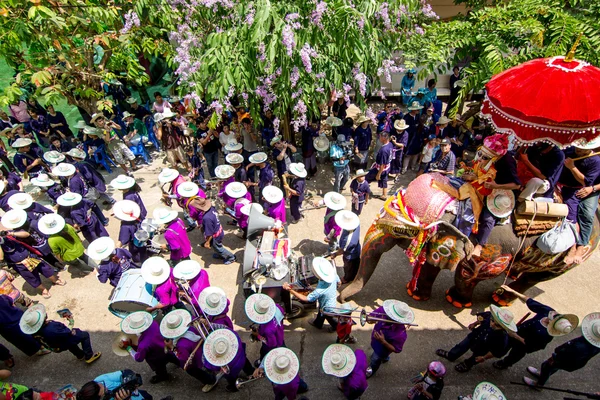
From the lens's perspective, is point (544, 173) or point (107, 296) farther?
point (107, 296)

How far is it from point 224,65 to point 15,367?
5.65 meters

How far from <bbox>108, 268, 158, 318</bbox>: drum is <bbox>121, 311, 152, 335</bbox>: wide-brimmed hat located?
76 cm

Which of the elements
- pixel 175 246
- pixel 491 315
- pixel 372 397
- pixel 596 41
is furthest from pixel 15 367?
pixel 596 41

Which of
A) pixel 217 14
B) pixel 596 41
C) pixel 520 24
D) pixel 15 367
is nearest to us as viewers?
pixel 15 367

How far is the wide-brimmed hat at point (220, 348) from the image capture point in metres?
3.79

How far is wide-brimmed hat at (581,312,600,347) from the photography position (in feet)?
12.2

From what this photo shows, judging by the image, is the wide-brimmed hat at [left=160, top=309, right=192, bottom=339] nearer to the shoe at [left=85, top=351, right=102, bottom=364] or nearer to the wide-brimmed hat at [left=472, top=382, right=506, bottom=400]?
the shoe at [left=85, top=351, right=102, bottom=364]

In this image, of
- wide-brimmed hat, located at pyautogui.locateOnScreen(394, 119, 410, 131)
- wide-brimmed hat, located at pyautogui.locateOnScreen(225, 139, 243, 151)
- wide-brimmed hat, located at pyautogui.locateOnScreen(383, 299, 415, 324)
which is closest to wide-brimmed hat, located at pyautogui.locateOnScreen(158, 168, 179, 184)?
wide-brimmed hat, located at pyautogui.locateOnScreen(225, 139, 243, 151)

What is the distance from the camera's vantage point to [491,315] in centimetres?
440

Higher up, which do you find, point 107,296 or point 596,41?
point 596,41

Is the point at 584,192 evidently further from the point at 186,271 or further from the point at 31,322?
the point at 31,322

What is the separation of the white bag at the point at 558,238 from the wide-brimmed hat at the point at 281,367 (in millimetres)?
3680

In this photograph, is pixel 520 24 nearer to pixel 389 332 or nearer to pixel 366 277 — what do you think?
pixel 366 277

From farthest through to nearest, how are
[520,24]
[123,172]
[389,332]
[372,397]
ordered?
1. [123,172]
2. [520,24]
3. [372,397]
4. [389,332]
